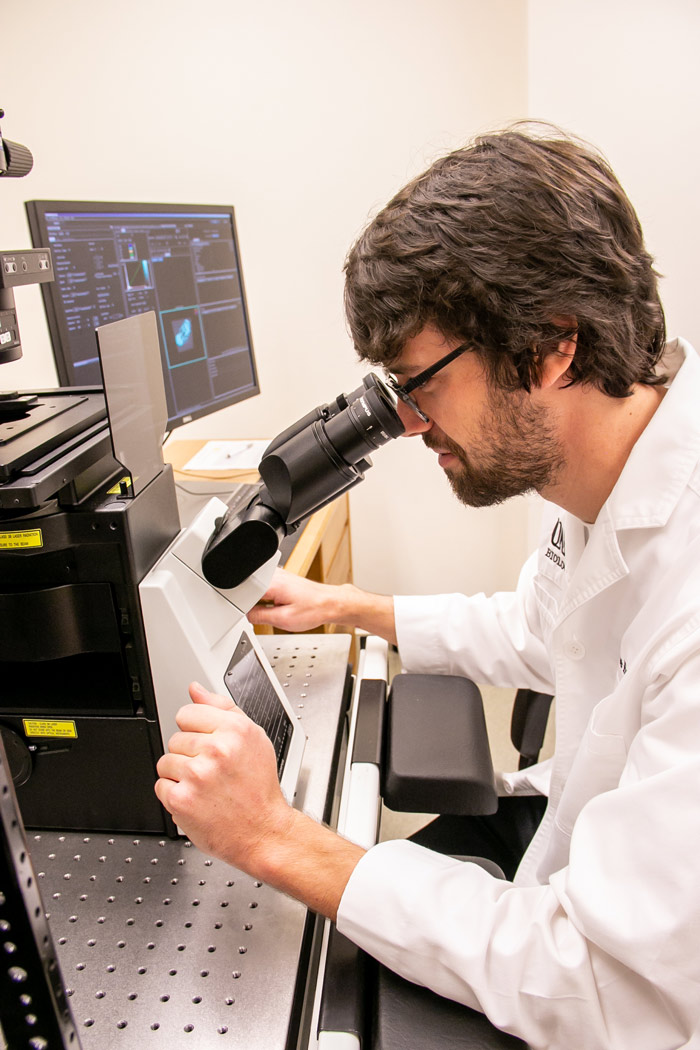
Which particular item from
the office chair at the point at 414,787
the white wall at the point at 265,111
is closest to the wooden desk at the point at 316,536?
the office chair at the point at 414,787

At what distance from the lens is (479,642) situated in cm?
129

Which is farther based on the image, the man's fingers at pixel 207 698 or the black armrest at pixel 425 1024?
the man's fingers at pixel 207 698

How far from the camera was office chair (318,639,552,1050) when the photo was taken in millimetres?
677

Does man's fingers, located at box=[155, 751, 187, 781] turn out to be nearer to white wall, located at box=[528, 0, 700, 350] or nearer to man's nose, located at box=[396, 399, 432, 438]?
man's nose, located at box=[396, 399, 432, 438]

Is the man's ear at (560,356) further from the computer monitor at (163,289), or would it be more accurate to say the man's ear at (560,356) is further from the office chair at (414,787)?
the computer monitor at (163,289)

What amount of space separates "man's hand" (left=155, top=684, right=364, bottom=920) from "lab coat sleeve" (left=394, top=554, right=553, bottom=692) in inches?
21.4

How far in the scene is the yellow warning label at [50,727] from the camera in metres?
0.81

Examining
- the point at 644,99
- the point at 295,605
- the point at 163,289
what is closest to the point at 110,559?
the point at 295,605

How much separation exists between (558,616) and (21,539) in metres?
0.66

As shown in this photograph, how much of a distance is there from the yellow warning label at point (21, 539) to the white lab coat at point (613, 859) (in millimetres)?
448

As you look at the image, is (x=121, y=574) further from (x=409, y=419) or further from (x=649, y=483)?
(x=649, y=483)

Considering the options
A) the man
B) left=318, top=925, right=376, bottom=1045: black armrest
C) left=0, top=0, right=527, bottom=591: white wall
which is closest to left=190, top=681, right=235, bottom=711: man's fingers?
the man

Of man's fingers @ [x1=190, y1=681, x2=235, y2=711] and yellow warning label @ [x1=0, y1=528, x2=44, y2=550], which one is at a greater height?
yellow warning label @ [x1=0, y1=528, x2=44, y2=550]

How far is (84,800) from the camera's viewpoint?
851 millimetres
